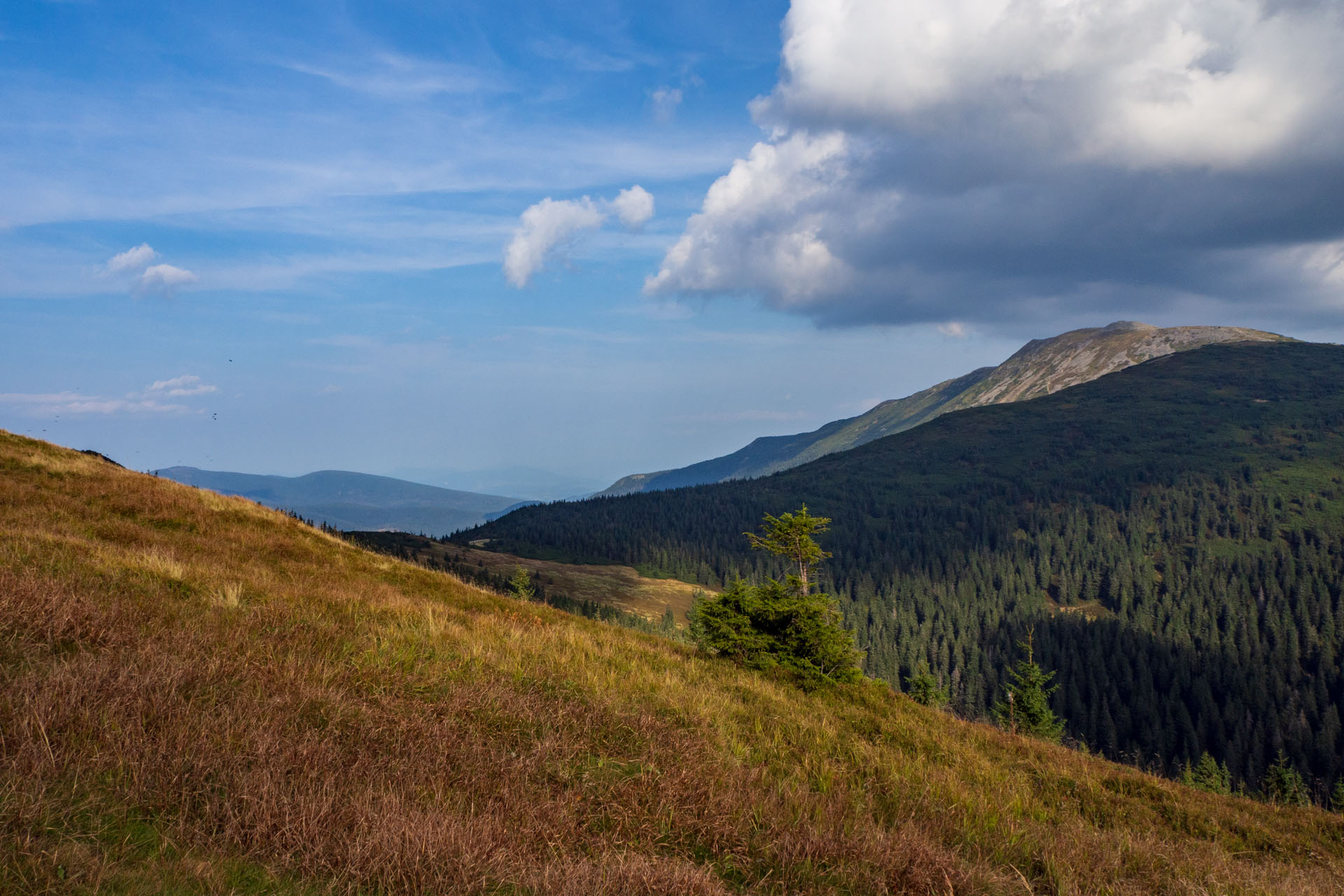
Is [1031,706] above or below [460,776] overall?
below

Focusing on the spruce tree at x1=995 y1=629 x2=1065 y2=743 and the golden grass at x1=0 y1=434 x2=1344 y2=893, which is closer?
the golden grass at x1=0 y1=434 x2=1344 y2=893

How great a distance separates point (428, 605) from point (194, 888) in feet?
35.6

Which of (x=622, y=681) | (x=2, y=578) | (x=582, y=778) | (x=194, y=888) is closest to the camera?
(x=194, y=888)

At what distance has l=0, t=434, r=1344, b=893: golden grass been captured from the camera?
170 inches

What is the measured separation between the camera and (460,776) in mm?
5922

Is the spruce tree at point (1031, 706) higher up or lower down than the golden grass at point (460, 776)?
lower down

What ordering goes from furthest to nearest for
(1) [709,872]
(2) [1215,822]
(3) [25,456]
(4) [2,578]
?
(3) [25,456], (2) [1215,822], (4) [2,578], (1) [709,872]

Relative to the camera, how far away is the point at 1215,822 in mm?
11977

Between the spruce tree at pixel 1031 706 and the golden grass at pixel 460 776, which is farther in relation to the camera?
the spruce tree at pixel 1031 706

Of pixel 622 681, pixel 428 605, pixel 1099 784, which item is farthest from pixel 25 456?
pixel 1099 784

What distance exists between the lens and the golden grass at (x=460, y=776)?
14.1ft

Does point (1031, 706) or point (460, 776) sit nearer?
point (460, 776)

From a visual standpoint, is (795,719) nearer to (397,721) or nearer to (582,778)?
(582,778)

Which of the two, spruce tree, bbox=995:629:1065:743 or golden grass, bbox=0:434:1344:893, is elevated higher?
golden grass, bbox=0:434:1344:893
